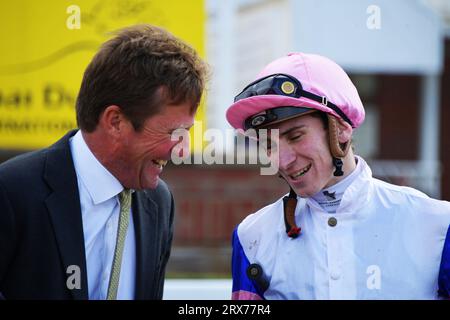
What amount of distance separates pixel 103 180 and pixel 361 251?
0.93 meters

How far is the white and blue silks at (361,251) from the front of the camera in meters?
Answer: 2.38

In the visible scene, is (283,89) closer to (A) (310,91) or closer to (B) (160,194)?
(A) (310,91)

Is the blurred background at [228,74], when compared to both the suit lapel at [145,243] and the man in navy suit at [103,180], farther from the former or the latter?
the suit lapel at [145,243]

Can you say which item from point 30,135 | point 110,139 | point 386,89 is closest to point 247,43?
point 386,89

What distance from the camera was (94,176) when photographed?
2633 millimetres

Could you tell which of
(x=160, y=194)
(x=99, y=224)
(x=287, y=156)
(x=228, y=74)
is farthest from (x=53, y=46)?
(x=228, y=74)

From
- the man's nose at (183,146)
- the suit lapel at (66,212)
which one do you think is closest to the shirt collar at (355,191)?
the man's nose at (183,146)

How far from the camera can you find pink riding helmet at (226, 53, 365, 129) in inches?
95.1

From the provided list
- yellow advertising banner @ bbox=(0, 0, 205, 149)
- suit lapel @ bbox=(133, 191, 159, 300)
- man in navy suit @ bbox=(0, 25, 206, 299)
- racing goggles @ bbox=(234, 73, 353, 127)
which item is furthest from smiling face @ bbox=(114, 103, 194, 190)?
yellow advertising banner @ bbox=(0, 0, 205, 149)

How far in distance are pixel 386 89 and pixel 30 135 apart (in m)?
8.80

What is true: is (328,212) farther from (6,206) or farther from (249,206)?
(249,206)

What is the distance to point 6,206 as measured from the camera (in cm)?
242

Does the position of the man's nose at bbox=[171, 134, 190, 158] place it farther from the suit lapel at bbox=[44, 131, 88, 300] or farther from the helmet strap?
the helmet strap

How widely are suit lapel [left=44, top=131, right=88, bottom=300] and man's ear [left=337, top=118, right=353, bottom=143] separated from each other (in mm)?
927
